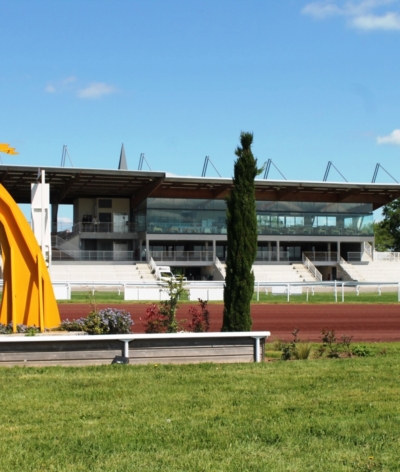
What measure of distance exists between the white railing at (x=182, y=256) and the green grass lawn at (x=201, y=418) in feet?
163

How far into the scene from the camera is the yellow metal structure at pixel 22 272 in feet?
42.8

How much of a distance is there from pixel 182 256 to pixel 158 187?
6256mm

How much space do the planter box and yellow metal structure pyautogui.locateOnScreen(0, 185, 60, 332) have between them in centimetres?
267

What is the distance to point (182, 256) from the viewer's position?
60.3 meters

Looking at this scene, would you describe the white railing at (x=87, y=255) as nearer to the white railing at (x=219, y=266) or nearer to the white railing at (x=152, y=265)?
the white railing at (x=152, y=265)

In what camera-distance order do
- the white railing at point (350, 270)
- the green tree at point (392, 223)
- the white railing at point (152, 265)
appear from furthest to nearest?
the green tree at point (392, 223) < the white railing at point (350, 270) < the white railing at point (152, 265)

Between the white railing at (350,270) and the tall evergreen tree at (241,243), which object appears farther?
the white railing at (350,270)

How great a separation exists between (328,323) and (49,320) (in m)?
10.1

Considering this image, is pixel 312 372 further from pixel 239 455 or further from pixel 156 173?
pixel 156 173

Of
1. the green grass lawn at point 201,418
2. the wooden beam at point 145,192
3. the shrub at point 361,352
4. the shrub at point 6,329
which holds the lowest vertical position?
the green grass lawn at point 201,418

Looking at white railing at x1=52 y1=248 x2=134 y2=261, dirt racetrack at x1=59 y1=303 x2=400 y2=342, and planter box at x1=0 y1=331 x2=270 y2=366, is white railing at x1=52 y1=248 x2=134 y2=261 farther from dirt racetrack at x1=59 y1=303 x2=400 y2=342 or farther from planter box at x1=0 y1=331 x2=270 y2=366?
planter box at x1=0 y1=331 x2=270 y2=366

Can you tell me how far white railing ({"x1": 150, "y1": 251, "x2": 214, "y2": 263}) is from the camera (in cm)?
5972

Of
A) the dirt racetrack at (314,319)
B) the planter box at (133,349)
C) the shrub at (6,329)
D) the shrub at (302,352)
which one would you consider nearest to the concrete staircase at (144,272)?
the dirt racetrack at (314,319)

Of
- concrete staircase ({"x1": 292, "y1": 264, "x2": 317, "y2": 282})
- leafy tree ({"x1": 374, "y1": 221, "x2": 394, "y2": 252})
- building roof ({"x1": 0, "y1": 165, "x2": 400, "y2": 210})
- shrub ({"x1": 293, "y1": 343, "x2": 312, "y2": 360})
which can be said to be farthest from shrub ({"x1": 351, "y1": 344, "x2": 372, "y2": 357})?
leafy tree ({"x1": 374, "y1": 221, "x2": 394, "y2": 252})
